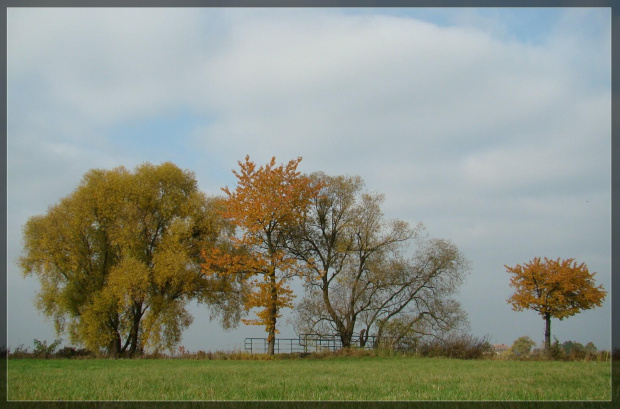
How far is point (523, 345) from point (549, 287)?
1.98 m

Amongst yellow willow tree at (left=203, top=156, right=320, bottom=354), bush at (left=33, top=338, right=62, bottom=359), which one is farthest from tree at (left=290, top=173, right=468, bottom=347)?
bush at (left=33, top=338, right=62, bottom=359)

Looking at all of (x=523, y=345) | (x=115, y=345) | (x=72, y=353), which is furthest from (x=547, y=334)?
→ (x=72, y=353)

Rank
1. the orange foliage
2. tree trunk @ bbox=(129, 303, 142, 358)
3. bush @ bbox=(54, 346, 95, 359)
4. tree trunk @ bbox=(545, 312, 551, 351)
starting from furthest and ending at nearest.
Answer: tree trunk @ bbox=(129, 303, 142, 358) → bush @ bbox=(54, 346, 95, 359) → tree trunk @ bbox=(545, 312, 551, 351) → the orange foliage

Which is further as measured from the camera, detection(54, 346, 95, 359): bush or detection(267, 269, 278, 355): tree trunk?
detection(54, 346, 95, 359): bush

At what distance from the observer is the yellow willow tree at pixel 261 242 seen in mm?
17484

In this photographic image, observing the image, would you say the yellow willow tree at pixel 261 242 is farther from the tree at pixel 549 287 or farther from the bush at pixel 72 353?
the tree at pixel 549 287

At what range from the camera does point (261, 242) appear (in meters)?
18.0

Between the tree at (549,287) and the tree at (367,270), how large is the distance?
659 cm

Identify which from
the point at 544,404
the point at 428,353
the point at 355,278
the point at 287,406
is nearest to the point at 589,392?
the point at 544,404

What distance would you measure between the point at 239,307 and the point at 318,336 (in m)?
6.20

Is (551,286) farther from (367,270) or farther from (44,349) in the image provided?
(44,349)

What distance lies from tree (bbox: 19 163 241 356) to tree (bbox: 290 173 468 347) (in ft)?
22.1

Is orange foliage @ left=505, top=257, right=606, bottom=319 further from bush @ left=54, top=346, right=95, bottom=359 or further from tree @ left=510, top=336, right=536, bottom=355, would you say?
bush @ left=54, top=346, right=95, bottom=359

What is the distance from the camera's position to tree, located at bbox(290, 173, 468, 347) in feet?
78.2
